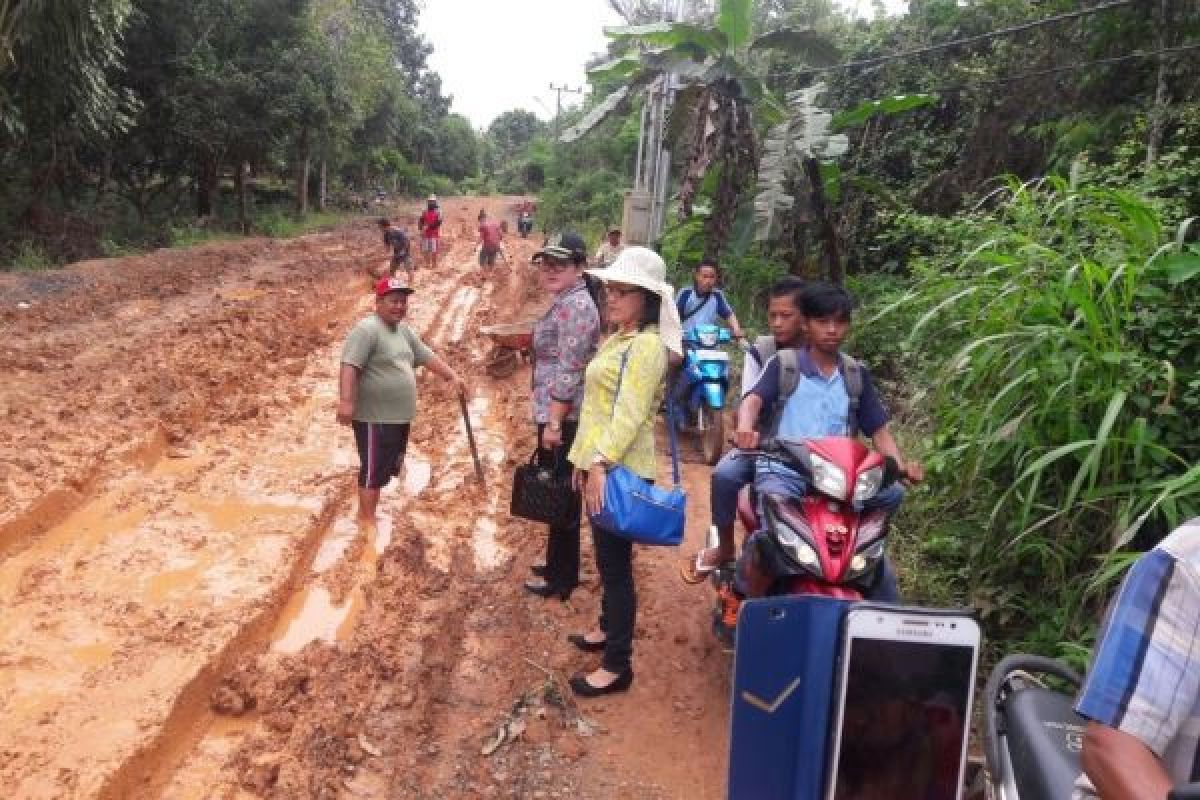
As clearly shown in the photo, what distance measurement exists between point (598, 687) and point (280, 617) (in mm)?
1819

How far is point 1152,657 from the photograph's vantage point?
4.33 feet

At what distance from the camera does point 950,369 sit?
4004mm

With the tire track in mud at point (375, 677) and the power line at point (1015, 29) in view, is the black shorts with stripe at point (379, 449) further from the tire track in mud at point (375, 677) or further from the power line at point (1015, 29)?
the power line at point (1015, 29)

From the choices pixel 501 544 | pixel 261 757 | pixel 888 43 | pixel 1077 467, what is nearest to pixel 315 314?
pixel 501 544

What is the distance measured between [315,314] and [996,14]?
9.52 metres

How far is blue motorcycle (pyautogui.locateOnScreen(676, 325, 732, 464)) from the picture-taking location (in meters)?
6.71

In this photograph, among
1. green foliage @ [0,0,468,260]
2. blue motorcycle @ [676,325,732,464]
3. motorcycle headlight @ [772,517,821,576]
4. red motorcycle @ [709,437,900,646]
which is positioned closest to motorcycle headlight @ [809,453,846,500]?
red motorcycle @ [709,437,900,646]

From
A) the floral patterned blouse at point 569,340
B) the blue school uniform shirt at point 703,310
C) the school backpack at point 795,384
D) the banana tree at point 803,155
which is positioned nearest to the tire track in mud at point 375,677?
the floral patterned blouse at point 569,340

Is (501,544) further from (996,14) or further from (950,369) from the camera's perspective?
(996,14)

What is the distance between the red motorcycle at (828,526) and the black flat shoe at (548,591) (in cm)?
188

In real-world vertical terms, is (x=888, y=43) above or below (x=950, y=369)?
above

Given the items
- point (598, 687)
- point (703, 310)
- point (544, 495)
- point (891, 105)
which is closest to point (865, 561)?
point (598, 687)

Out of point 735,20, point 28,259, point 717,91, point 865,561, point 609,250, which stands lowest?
point 865,561

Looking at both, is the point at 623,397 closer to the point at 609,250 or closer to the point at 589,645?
the point at 589,645
